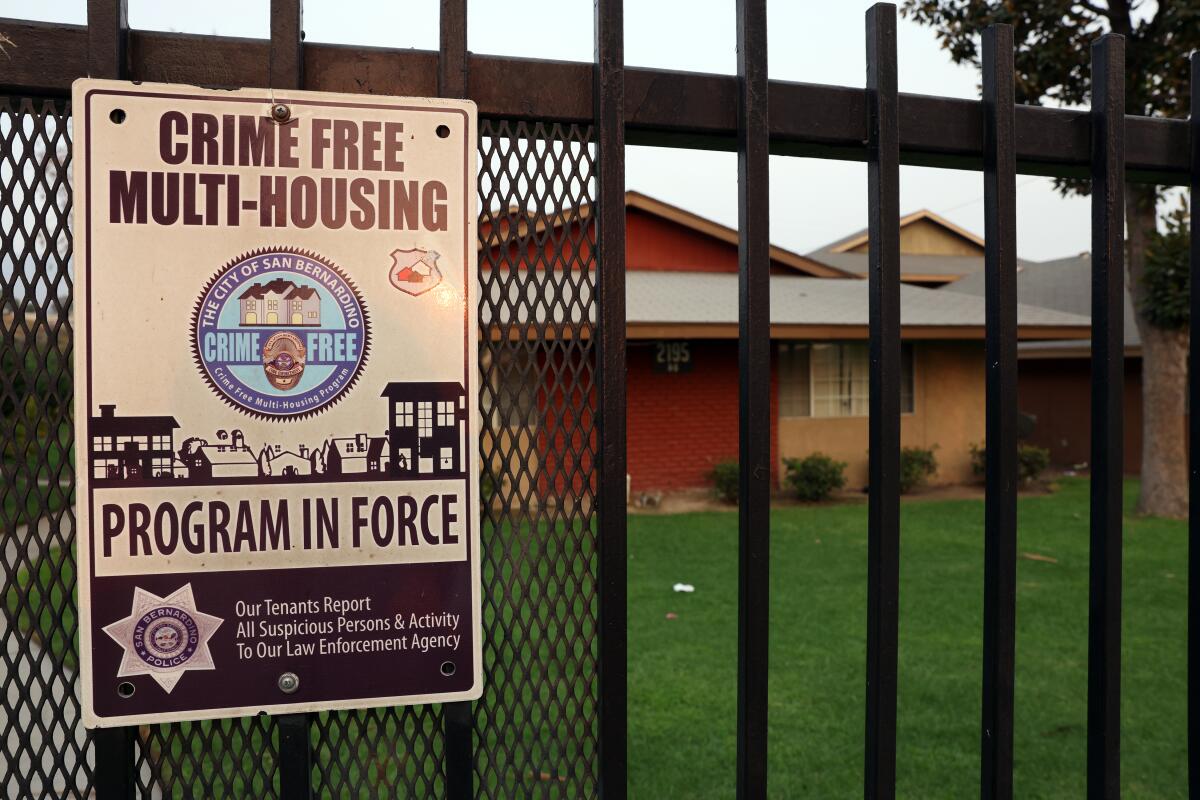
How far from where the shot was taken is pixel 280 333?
5.24 feet

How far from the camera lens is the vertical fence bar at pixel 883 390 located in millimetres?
1888

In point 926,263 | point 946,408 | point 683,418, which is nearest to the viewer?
point 683,418

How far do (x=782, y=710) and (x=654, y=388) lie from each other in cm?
1023

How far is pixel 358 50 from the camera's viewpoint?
1680mm

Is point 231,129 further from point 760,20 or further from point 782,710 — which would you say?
point 782,710

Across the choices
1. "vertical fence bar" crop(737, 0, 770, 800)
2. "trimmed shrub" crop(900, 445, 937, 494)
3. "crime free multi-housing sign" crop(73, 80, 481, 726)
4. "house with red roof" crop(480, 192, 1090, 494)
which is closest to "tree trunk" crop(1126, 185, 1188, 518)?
"house with red roof" crop(480, 192, 1090, 494)

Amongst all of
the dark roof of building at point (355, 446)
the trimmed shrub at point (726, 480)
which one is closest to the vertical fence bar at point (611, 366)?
the dark roof of building at point (355, 446)

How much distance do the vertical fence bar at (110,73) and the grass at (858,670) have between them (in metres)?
0.12

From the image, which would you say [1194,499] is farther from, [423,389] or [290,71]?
[290,71]

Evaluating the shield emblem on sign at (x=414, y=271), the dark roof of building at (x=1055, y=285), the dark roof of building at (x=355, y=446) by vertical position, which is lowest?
the dark roof of building at (x=355, y=446)

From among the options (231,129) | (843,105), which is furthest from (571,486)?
(843,105)

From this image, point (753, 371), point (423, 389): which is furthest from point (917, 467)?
point (423, 389)

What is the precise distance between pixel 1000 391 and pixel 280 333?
155 centimetres

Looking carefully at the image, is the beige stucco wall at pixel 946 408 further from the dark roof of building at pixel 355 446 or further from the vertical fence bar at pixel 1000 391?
the dark roof of building at pixel 355 446
